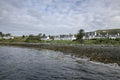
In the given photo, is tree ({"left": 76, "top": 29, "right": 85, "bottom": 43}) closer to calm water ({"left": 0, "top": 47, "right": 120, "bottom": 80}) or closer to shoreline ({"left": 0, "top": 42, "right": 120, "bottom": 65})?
shoreline ({"left": 0, "top": 42, "right": 120, "bottom": 65})

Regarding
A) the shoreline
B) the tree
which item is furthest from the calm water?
the tree

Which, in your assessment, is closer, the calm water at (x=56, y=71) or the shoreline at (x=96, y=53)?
the calm water at (x=56, y=71)

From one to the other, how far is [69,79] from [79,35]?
159 meters

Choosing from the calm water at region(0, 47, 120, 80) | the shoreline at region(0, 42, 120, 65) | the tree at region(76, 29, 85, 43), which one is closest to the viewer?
the calm water at region(0, 47, 120, 80)

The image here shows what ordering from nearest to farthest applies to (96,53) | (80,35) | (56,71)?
(56,71), (96,53), (80,35)

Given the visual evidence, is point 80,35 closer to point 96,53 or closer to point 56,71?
point 96,53

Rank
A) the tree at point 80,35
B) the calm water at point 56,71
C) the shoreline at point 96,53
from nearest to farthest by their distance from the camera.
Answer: the calm water at point 56,71 < the shoreline at point 96,53 < the tree at point 80,35

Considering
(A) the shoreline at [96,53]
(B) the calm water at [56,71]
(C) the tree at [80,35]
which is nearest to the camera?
(B) the calm water at [56,71]

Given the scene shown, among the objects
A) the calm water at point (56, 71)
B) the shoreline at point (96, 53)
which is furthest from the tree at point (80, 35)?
the calm water at point (56, 71)

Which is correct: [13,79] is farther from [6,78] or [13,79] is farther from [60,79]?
[60,79]

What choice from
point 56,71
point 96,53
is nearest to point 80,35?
point 96,53

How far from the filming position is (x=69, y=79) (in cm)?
1873

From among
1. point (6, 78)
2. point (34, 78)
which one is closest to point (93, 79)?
point (34, 78)

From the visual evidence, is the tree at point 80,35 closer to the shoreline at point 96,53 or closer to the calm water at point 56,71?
the shoreline at point 96,53
